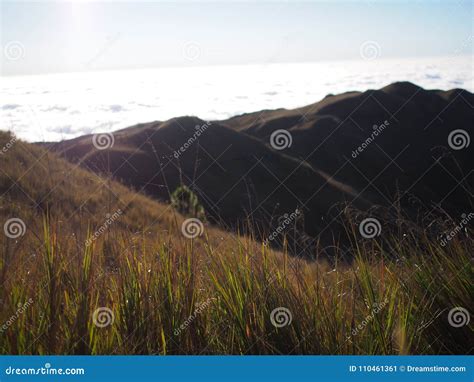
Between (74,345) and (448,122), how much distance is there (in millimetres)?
86488

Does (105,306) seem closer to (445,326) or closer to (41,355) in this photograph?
(41,355)

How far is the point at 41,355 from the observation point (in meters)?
2.65

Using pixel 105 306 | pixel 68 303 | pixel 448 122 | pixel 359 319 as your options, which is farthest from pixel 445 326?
pixel 448 122
